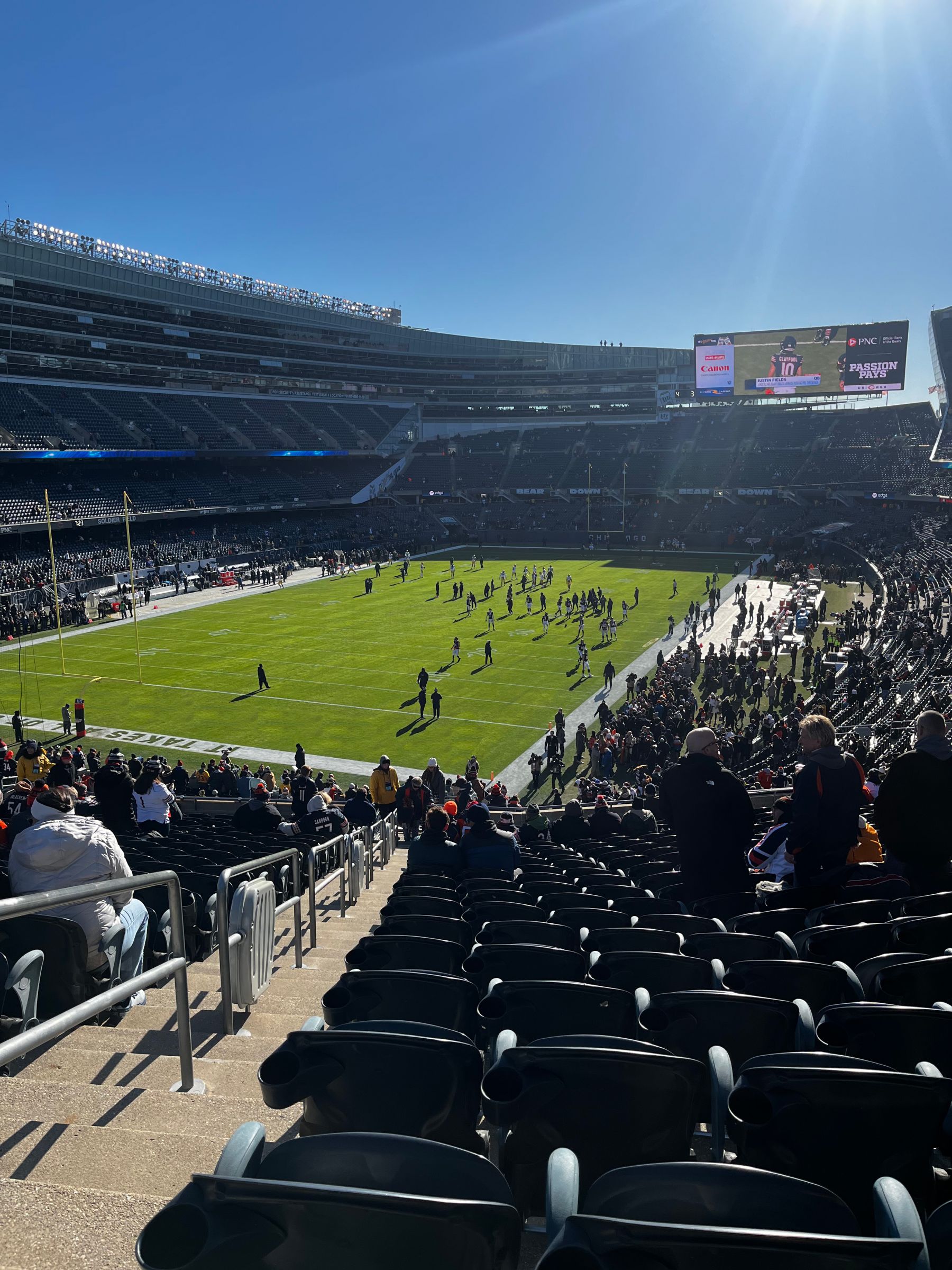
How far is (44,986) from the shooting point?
4273 mm

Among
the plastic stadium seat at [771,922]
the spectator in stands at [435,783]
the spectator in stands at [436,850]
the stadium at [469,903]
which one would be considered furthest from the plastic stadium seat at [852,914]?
the spectator in stands at [435,783]

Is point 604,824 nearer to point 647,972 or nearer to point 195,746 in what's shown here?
point 647,972

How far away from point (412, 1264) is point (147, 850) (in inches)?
303

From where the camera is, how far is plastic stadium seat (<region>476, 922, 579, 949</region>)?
4.21 m

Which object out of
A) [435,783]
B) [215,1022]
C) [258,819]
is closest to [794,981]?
[215,1022]

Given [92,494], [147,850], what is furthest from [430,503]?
[147,850]

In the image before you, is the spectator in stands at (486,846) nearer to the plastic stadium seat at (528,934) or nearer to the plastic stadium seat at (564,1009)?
the plastic stadium seat at (528,934)

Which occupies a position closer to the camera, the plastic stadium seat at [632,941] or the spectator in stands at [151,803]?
the plastic stadium seat at [632,941]

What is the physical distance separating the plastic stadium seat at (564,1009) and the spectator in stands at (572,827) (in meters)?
8.48

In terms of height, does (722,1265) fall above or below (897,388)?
below

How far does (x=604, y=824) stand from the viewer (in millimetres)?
11922

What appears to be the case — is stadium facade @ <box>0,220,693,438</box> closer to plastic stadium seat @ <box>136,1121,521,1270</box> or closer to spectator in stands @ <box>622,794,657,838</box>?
spectator in stands @ <box>622,794,657,838</box>

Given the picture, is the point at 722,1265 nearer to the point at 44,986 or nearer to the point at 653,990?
the point at 653,990

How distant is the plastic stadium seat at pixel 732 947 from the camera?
3.99 meters
